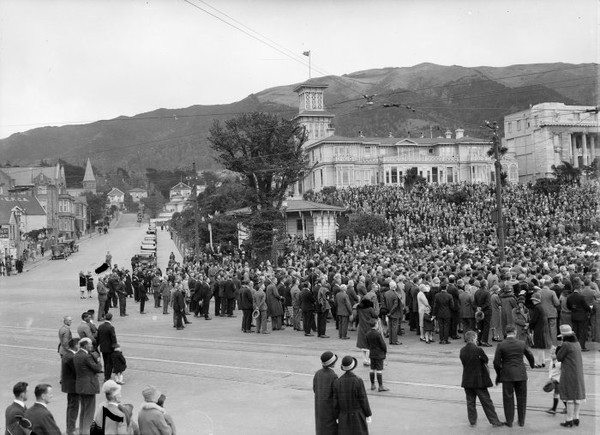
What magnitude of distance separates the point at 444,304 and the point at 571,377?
7.46m

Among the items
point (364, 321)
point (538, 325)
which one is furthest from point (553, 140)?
point (364, 321)

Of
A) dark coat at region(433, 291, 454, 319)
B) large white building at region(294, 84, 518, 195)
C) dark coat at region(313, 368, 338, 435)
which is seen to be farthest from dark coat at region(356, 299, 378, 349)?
large white building at region(294, 84, 518, 195)

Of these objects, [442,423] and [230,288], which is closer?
[442,423]

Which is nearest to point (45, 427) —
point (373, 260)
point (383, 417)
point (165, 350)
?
point (383, 417)

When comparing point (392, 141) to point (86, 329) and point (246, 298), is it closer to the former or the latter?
point (246, 298)

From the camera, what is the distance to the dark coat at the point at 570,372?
33.8 feet

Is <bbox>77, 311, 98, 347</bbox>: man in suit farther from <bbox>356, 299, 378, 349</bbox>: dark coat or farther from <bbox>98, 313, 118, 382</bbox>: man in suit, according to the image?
<bbox>356, 299, 378, 349</bbox>: dark coat

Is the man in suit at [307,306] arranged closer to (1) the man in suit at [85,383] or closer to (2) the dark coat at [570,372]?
(1) the man in suit at [85,383]

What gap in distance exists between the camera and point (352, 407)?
8.86 m

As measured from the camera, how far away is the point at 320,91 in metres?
101

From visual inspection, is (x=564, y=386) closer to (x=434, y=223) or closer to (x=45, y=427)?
(x=45, y=427)

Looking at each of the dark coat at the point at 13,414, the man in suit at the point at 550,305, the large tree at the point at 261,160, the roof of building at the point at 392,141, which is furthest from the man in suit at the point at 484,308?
the roof of building at the point at 392,141

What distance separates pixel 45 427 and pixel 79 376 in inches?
101

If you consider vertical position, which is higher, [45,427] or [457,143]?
[457,143]
